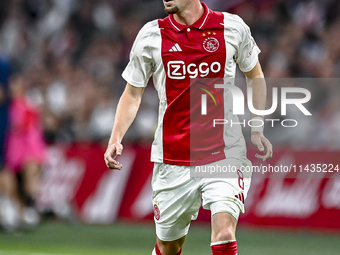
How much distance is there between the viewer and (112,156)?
499cm

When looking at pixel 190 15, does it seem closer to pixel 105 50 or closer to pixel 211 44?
pixel 211 44

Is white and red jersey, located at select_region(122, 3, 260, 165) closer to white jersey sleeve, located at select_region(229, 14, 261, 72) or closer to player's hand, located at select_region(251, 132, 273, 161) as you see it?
Answer: white jersey sleeve, located at select_region(229, 14, 261, 72)

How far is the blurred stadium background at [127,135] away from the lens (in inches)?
371

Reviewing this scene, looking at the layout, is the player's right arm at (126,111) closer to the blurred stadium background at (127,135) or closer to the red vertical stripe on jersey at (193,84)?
the red vertical stripe on jersey at (193,84)

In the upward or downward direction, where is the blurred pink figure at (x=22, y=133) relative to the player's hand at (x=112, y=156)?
upward

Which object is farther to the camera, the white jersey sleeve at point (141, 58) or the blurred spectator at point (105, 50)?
the blurred spectator at point (105, 50)

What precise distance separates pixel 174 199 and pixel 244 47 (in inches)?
51.5

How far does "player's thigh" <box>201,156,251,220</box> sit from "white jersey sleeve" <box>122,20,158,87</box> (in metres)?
0.92

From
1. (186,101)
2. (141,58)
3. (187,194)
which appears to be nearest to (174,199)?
(187,194)

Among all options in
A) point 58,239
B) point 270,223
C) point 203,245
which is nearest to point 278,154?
point 270,223

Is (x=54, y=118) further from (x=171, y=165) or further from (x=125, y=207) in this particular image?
(x=171, y=165)

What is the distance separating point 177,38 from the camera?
17.1 feet

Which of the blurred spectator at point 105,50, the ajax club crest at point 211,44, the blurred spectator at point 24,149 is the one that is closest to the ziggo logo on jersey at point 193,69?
the ajax club crest at point 211,44

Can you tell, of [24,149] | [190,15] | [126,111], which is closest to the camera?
[190,15]
